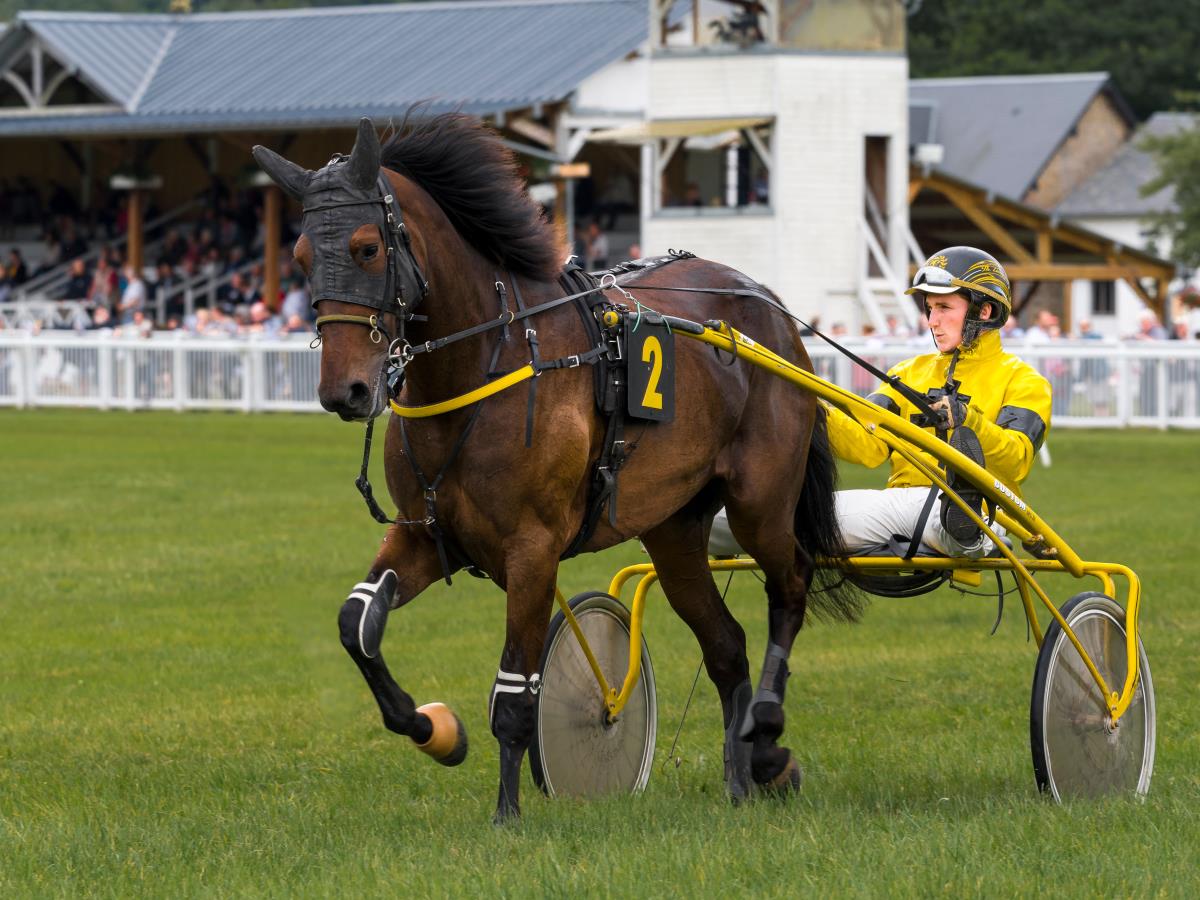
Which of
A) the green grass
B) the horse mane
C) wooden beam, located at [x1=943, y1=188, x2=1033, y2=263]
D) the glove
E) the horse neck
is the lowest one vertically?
the green grass

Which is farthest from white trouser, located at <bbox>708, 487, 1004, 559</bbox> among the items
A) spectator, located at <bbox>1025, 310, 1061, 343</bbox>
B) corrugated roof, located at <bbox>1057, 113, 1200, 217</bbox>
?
corrugated roof, located at <bbox>1057, 113, 1200, 217</bbox>

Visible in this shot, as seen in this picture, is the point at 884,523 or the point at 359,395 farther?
the point at 884,523

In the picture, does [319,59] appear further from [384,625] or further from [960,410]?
[384,625]

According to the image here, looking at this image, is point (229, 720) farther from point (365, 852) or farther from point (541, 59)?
point (541, 59)

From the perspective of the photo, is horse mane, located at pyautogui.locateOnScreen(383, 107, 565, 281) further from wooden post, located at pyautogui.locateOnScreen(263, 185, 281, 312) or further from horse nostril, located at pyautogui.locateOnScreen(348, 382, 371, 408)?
wooden post, located at pyautogui.locateOnScreen(263, 185, 281, 312)

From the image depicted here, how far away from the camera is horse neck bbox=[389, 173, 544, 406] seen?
520 cm

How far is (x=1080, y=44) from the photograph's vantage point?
60.5 m

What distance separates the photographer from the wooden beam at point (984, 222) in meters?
35.8

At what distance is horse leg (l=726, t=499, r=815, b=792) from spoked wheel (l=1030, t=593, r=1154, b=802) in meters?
0.73

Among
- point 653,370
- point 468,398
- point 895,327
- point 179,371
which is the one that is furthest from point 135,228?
point 468,398

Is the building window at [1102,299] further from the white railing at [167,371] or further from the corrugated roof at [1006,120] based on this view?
the white railing at [167,371]

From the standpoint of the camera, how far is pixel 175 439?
21.9 m

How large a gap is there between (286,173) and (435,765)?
240 centimetres

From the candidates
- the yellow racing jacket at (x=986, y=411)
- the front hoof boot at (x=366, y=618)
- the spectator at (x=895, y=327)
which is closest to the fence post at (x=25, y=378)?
the spectator at (x=895, y=327)
